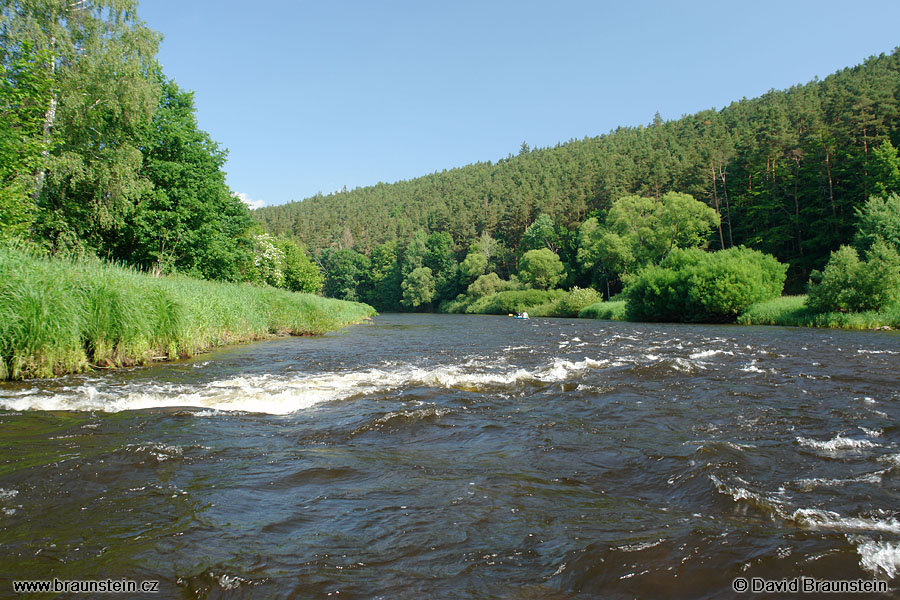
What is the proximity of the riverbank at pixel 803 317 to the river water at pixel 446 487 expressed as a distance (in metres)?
21.4

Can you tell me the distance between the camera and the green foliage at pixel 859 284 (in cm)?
2661

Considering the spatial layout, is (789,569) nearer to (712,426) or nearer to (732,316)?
(712,426)

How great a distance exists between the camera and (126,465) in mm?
4863

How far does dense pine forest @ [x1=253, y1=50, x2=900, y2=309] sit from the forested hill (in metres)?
0.19

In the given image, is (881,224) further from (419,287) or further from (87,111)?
(419,287)

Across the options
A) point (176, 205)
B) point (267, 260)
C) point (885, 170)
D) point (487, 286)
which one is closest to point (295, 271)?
point (267, 260)

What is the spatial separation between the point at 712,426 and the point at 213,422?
6768 mm

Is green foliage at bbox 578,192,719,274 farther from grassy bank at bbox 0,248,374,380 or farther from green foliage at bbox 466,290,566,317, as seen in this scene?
grassy bank at bbox 0,248,374,380

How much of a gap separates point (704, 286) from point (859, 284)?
10681 mm

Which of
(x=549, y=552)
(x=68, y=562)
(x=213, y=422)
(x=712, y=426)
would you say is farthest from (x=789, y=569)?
(x=213, y=422)

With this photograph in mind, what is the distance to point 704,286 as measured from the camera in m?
37.4

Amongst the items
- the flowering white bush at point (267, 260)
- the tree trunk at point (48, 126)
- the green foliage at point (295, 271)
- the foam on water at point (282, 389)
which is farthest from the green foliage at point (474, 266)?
the foam on water at point (282, 389)

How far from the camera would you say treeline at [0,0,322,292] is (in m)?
19.4

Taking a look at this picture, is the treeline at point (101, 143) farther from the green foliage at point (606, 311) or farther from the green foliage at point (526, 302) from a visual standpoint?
the green foliage at point (526, 302)
